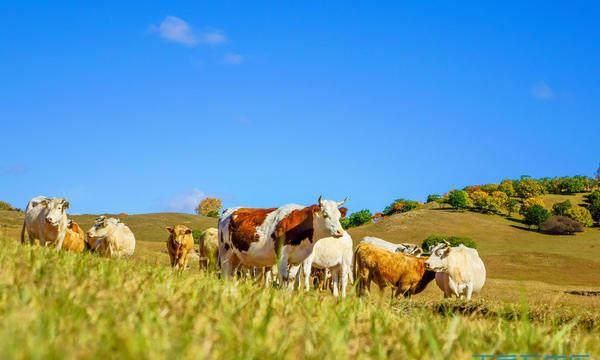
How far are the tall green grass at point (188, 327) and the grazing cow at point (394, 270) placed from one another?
15664 mm

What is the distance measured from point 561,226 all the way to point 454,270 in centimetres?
8430

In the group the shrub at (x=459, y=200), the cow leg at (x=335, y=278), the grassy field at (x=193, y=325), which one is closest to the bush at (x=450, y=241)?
the shrub at (x=459, y=200)

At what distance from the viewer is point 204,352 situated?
3061mm

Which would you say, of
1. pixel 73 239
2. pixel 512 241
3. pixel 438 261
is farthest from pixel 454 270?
pixel 512 241

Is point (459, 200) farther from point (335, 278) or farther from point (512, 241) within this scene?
point (335, 278)

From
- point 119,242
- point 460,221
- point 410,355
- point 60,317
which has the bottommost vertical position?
point 410,355

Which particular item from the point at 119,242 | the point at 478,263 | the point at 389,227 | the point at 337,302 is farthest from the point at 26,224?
the point at 389,227

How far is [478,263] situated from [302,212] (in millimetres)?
9081

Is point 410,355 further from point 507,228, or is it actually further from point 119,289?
point 507,228

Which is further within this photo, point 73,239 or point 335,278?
point 73,239

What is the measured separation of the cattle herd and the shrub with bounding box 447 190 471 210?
301 ft

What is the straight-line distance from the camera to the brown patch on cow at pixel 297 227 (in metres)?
14.4

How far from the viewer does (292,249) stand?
47.8ft

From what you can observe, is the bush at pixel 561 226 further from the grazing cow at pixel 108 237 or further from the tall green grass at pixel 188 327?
the tall green grass at pixel 188 327
